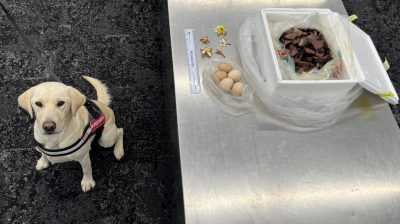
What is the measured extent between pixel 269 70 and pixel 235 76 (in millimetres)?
141

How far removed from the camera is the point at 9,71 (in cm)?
182

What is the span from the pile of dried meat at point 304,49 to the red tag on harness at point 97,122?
2.35 feet

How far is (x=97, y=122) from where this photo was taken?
4.38ft

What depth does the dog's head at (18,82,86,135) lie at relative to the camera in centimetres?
111

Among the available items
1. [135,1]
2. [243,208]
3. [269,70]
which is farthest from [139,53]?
[243,208]

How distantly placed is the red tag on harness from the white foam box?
2.09 feet

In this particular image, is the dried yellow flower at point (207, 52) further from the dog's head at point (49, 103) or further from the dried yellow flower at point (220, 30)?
the dog's head at point (49, 103)

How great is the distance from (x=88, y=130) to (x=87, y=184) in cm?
34

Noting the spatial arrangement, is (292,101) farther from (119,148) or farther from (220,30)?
→ (119,148)

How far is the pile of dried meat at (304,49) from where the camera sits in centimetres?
141

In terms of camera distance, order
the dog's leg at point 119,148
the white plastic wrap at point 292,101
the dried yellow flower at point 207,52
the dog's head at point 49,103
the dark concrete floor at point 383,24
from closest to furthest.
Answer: the dog's head at point 49,103 → the white plastic wrap at point 292,101 → the dried yellow flower at point 207,52 → the dog's leg at point 119,148 → the dark concrete floor at point 383,24

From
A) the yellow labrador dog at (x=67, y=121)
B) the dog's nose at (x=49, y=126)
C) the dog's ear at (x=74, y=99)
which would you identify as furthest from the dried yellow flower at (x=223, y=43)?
the dog's nose at (x=49, y=126)

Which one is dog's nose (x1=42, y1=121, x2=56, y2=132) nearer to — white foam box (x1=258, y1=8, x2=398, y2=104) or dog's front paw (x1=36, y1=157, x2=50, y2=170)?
dog's front paw (x1=36, y1=157, x2=50, y2=170)

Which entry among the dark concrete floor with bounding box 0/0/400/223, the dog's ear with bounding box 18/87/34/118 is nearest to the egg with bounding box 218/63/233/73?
the dark concrete floor with bounding box 0/0/400/223
